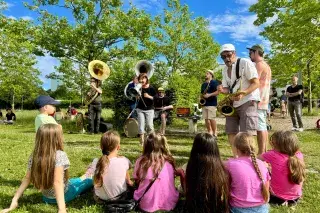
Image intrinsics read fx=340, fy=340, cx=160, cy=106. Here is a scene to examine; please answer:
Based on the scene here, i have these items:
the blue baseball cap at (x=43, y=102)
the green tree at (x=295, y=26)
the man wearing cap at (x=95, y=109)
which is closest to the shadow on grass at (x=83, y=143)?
the man wearing cap at (x=95, y=109)

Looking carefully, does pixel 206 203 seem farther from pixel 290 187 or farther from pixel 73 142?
pixel 73 142

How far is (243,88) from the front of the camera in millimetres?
5621

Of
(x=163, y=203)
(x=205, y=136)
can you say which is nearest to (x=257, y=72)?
(x=205, y=136)

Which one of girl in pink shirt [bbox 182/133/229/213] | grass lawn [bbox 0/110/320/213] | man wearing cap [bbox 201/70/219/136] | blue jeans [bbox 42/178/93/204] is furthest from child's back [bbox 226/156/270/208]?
man wearing cap [bbox 201/70/219/136]

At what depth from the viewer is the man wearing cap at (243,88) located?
5.45m

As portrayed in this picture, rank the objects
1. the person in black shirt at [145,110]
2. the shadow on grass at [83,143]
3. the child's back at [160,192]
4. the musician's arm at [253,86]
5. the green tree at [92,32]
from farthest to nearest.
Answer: the green tree at [92,32] → the shadow on grass at [83,143] → the person in black shirt at [145,110] → the musician's arm at [253,86] → the child's back at [160,192]

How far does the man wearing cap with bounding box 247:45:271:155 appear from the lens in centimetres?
551

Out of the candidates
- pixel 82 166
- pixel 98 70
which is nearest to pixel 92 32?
pixel 98 70

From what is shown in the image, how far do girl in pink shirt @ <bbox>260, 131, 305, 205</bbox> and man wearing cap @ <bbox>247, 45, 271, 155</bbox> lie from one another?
3.25 feet

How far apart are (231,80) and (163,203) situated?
8.44 feet

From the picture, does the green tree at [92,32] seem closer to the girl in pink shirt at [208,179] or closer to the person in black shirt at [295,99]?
the person in black shirt at [295,99]

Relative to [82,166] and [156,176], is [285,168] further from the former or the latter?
[82,166]

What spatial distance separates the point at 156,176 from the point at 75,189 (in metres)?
1.26

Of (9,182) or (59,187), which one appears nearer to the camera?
(59,187)
